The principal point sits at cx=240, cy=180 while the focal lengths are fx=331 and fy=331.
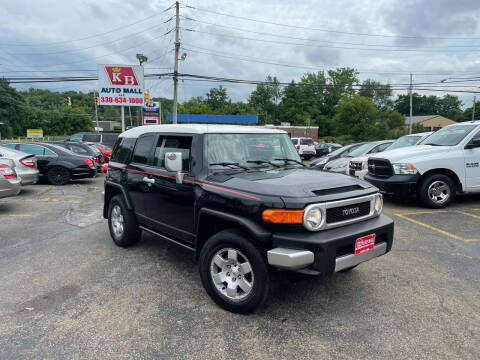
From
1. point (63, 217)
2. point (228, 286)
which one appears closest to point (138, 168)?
point (228, 286)

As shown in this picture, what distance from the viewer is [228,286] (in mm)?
3225

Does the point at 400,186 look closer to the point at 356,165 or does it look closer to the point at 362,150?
the point at 356,165

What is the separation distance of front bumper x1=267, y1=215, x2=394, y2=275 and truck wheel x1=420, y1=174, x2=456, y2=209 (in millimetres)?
5189

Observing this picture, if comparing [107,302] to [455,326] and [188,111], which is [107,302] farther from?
[188,111]

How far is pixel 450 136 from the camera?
25.4 ft

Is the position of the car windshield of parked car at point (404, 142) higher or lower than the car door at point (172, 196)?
higher

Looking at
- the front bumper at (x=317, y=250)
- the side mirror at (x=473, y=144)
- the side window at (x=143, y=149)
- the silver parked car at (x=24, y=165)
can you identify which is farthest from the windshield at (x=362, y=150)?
the silver parked car at (x=24, y=165)

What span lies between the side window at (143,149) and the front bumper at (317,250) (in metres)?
2.44

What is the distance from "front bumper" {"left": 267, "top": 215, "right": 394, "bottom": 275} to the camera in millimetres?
2715

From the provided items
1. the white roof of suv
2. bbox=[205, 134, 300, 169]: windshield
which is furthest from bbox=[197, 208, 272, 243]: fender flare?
the white roof of suv

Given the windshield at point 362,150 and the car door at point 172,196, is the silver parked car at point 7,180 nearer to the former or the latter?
the car door at point 172,196

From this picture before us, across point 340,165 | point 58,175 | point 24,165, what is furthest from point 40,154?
point 340,165

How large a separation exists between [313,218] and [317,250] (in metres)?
0.28

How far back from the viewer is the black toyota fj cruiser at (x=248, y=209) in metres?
2.85
